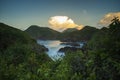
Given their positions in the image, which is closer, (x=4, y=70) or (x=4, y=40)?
(x=4, y=70)

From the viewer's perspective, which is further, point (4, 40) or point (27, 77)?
point (4, 40)

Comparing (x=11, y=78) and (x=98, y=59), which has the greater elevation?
(x=98, y=59)

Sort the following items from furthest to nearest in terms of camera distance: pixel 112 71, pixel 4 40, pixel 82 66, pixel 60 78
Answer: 1. pixel 4 40
2. pixel 82 66
3. pixel 112 71
4. pixel 60 78

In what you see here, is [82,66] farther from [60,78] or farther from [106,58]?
[60,78]

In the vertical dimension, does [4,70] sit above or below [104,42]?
below

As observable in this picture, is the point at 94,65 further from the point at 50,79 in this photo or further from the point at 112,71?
the point at 50,79

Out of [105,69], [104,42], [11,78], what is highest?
[104,42]

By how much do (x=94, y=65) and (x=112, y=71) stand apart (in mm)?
1350

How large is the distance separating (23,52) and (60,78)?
2505 centimetres

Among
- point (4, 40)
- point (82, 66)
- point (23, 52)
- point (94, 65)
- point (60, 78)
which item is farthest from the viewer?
point (4, 40)

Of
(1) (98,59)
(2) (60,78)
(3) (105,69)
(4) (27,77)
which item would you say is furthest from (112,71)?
(4) (27,77)

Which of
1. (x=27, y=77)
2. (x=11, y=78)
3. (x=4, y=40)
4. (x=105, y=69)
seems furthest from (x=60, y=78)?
(x=4, y=40)

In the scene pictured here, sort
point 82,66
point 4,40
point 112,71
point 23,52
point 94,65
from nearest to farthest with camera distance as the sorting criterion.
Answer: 1. point 112,71
2. point 94,65
3. point 82,66
4. point 23,52
5. point 4,40

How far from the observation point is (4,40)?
6294 centimetres
